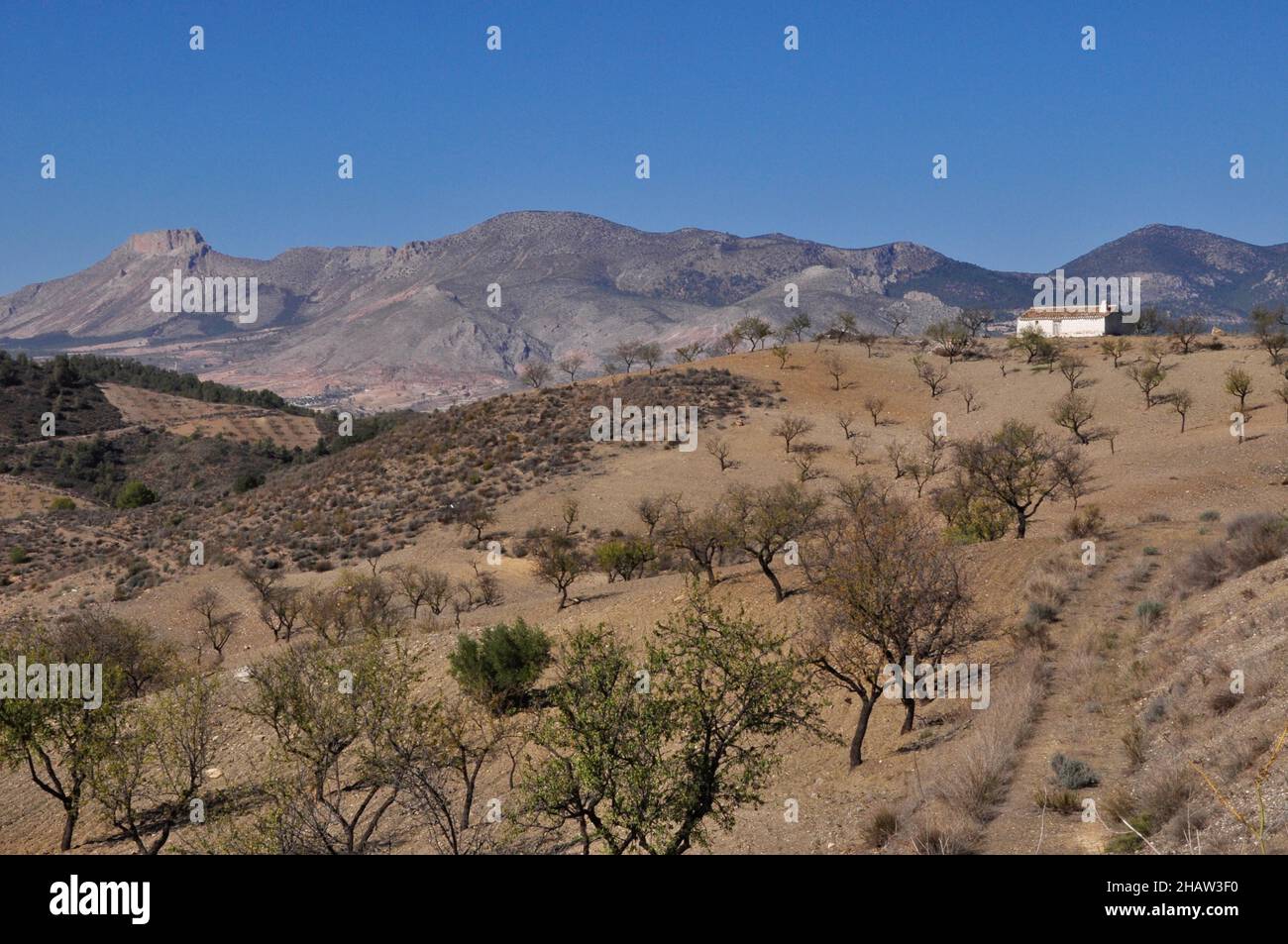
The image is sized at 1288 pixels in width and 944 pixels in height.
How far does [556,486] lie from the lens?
53031 millimetres

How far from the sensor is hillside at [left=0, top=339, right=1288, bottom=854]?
11453 mm

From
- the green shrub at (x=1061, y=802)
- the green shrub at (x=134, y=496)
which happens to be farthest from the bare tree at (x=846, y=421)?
the green shrub at (x=134, y=496)

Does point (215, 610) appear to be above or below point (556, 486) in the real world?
below

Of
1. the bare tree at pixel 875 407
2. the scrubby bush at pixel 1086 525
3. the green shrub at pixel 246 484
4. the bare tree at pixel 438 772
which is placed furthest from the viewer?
the green shrub at pixel 246 484

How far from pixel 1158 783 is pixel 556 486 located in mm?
44821

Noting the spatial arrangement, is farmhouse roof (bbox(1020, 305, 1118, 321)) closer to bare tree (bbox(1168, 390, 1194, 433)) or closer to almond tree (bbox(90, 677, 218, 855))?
bare tree (bbox(1168, 390, 1194, 433))

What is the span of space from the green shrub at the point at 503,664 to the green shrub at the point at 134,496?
60142 millimetres

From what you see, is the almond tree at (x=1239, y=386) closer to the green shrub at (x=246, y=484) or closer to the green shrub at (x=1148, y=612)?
the green shrub at (x=1148, y=612)

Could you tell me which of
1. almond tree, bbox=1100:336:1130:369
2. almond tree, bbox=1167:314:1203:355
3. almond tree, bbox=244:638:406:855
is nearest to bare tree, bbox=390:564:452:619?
almond tree, bbox=244:638:406:855

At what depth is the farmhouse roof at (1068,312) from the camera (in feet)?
292

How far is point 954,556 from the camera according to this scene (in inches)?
857

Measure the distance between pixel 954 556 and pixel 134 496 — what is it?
236 feet
